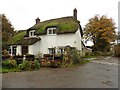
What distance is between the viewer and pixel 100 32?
47.7m

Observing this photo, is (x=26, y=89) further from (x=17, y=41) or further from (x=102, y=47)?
(x=102, y=47)

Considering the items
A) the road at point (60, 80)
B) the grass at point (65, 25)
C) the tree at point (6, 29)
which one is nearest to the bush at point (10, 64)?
the road at point (60, 80)

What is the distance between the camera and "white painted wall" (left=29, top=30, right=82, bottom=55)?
1355 inches

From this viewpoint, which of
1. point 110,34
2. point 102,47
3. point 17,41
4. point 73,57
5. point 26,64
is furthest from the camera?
point 102,47

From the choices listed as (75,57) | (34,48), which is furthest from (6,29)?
(75,57)

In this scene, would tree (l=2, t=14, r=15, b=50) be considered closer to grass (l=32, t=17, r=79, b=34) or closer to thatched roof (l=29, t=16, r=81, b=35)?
thatched roof (l=29, t=16, r=81, b=35)

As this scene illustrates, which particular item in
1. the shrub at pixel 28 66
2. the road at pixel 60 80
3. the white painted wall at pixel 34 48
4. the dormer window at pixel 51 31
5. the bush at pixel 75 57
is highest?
the dormer window at pixel 51 31

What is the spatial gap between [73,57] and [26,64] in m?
7.09

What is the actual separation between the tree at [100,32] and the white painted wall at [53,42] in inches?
481

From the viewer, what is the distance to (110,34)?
47656mm

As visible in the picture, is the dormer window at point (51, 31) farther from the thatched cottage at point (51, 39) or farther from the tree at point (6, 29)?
the tree at point (6, 29)

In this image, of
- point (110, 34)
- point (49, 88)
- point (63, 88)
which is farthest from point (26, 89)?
point (110, 34)

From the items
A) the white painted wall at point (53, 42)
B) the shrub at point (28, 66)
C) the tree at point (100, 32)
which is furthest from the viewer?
the tree at point (100, 32)

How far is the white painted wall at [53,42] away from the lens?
113ft
